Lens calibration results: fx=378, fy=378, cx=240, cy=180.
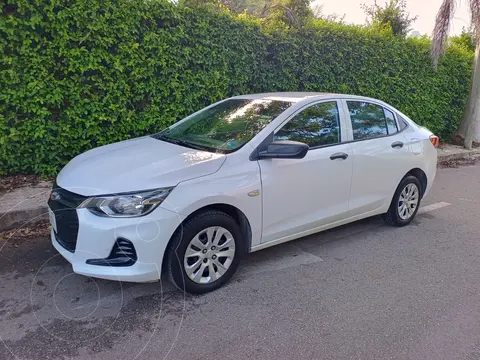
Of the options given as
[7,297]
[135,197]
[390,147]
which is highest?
[390,147]

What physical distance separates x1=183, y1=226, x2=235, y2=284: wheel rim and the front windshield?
77 cm

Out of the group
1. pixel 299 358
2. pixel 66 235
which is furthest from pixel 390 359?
pixel 66 235

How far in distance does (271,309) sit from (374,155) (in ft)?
7.22

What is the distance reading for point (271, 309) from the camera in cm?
302

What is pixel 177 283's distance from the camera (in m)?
3.02

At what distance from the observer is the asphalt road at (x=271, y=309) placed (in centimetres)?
256

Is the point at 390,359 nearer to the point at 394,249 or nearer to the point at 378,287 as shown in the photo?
the point at 378,287

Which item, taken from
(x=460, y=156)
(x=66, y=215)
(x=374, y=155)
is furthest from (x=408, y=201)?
(x=460, y=156)

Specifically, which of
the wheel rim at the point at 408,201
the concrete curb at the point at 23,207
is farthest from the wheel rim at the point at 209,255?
the wheel rim at the point at 408,201

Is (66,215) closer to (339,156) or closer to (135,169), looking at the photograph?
(135,169)

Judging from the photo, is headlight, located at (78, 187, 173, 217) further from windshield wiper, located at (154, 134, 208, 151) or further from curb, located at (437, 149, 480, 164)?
curb, located at (437, 149, 480, 164)

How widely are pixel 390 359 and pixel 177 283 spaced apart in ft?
5.32

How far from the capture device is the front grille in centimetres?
291

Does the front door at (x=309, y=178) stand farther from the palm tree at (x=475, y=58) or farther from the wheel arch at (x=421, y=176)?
the palm tree at (x=475, y=58)
